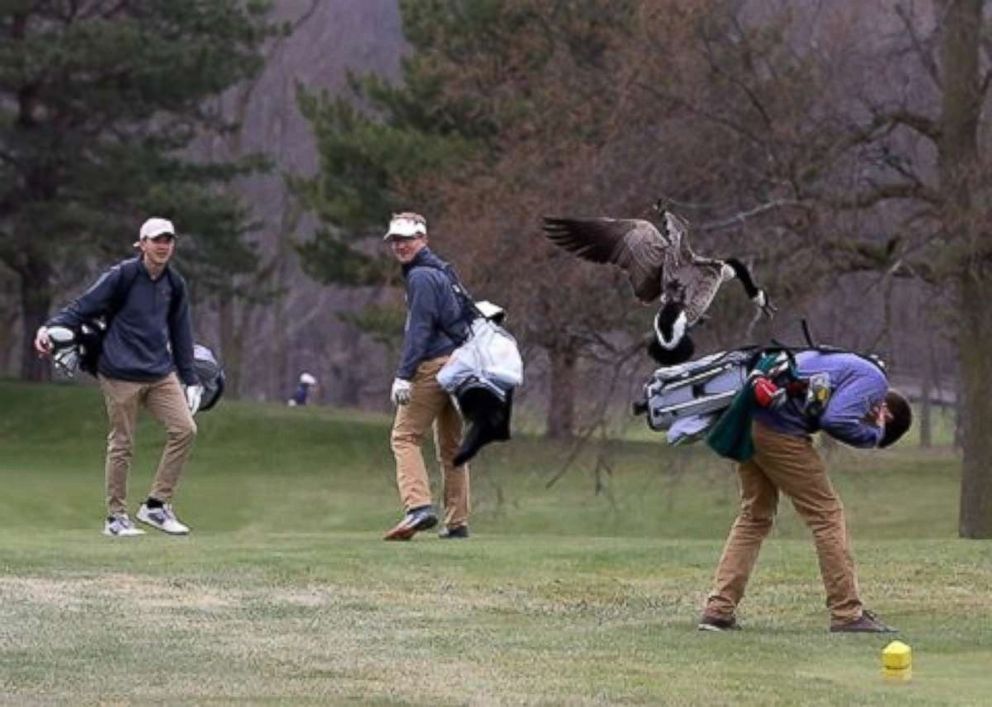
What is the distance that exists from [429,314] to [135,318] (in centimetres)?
195

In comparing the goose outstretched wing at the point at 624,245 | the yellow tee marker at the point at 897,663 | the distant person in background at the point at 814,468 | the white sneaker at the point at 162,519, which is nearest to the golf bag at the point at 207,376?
the white sneaker at the point at 162,519

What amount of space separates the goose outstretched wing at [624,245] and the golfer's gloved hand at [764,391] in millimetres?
1591

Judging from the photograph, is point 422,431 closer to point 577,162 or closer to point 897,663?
point 897,663

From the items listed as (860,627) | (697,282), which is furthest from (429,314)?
(860,627)

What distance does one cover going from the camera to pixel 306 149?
69562 mm

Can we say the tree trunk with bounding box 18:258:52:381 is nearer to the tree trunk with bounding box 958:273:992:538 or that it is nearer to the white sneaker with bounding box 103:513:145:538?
the tree trunk with bounding box 958:273:992:538

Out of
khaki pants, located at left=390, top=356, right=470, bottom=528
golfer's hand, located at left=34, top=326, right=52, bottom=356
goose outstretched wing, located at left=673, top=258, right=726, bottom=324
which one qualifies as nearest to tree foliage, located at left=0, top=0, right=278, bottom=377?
golfer's hand, located at left=34, top=326, right=52, bottom=356

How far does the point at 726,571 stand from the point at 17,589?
3535 mm

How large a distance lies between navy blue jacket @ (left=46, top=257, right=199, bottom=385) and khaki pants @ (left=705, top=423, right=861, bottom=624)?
16.3ft

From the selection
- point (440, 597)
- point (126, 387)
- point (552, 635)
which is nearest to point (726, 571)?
point (552, 635)

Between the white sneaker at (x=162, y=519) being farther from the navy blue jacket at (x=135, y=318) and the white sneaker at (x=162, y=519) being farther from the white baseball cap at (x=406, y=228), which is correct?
the white baseball cap at (x=406, y=228)

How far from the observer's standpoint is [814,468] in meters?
10.6

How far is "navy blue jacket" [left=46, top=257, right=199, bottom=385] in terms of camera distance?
14.4 m

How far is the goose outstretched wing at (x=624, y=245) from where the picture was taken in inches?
464
